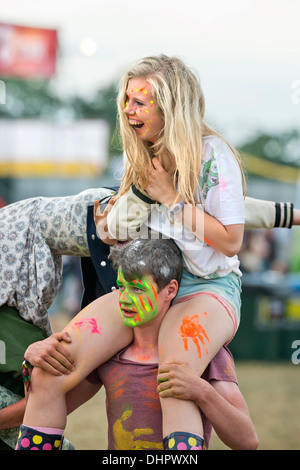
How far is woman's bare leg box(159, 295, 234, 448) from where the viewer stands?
6.84 feet

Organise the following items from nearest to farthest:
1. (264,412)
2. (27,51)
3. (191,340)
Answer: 1. (191,340)
2. (264,412)
3. (27,51)

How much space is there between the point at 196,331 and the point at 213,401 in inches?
9.7

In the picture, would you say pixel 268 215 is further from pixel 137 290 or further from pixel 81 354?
pixel 81 354

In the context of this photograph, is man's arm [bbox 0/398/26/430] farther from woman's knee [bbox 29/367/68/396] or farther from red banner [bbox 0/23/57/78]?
red banner [bbox 0/23/57/78]

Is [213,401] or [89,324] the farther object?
[89,324]

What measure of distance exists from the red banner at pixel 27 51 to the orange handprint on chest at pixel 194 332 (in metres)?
10.5

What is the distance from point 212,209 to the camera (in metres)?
2.25

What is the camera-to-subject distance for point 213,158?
2285 millimetres

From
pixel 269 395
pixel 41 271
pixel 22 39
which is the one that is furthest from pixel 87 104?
pixel 41 271

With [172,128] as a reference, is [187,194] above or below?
below

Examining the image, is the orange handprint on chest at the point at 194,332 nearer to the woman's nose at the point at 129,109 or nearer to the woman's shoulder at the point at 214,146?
the woman's shoulder at the point at 214,146

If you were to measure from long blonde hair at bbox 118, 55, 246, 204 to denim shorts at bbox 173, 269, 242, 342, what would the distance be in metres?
0.34

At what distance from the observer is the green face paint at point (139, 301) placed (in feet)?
7.45

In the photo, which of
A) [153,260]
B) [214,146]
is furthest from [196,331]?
[214,146]
